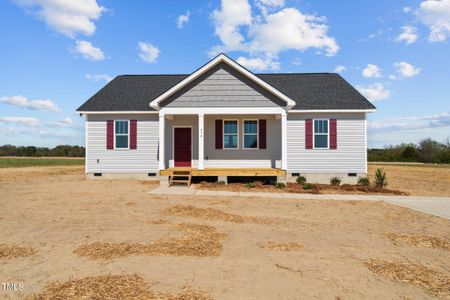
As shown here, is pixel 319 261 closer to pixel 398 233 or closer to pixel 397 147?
pixel 398 233

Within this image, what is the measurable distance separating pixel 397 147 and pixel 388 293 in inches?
2065

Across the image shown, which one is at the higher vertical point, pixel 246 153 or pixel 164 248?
pixel 246 153

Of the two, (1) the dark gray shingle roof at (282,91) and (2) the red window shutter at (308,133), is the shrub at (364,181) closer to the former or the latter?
(2) the red window shutter at (308,133)

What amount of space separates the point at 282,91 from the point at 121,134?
9.51m

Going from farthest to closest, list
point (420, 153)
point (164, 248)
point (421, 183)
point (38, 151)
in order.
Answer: point (38, 151)
point (420, 153)
point (421, 183)
point (164, 248)

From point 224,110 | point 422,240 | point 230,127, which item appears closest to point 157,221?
point 422,240

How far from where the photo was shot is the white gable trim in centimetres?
1388

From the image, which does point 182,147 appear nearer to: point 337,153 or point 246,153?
point 246,153

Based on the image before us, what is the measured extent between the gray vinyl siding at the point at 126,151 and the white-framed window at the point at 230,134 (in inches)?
146

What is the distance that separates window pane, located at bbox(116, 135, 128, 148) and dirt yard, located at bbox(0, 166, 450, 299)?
6.92 meters

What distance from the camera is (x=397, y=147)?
160 feet

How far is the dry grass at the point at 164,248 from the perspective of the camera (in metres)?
4.95

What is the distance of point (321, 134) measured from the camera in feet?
51.0

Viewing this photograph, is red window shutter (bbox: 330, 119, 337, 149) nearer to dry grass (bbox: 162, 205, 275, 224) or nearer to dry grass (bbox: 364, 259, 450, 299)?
dry grass (bbox: 162, 205, 275, 224)
